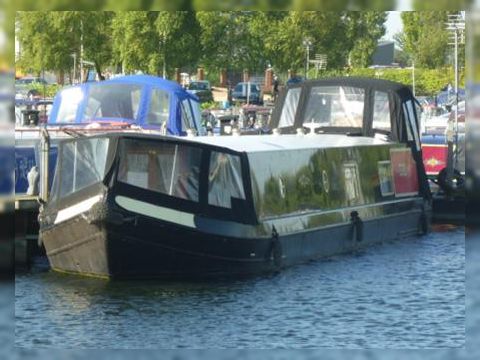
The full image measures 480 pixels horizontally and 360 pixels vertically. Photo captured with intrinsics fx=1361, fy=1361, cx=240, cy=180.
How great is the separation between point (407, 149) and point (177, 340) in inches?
508

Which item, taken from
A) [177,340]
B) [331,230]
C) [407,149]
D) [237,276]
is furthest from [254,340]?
[407,149]

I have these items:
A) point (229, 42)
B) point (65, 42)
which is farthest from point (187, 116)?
point (229, 42)

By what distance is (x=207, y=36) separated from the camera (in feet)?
154

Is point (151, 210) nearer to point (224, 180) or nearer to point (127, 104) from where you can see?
point (224, 180)

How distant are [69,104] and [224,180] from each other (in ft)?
30.1

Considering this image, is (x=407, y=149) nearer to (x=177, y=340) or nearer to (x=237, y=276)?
(x=237, y=276)

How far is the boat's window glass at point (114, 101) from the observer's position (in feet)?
95.2

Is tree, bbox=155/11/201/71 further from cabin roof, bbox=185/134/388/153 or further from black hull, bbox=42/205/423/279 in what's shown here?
black hull, bbox=42/205/423/279

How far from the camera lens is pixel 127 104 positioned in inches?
1148

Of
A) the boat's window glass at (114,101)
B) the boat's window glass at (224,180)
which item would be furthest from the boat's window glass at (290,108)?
the boat's window glass at (224,180)

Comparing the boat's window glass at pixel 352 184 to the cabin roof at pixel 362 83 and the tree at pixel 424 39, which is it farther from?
the tree at pixel 424 39

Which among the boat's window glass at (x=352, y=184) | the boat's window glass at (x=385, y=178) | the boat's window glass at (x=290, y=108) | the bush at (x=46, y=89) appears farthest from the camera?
the bush at (x=46, y=89)

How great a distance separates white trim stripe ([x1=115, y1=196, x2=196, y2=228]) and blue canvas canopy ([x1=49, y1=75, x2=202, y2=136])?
8.63 meters

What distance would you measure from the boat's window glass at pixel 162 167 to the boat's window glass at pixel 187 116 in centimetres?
904
